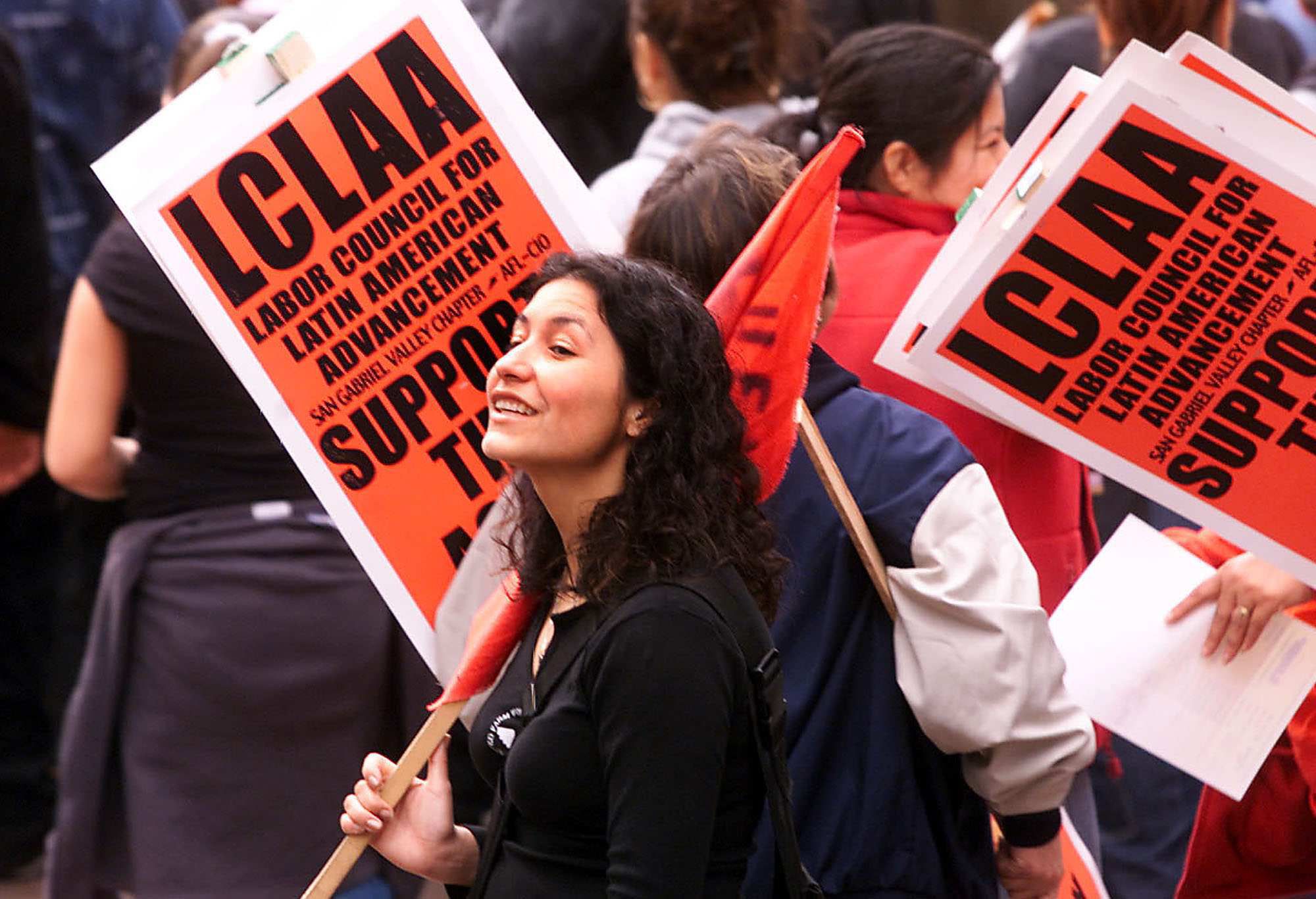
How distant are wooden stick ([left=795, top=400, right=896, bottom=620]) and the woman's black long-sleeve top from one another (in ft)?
1.31

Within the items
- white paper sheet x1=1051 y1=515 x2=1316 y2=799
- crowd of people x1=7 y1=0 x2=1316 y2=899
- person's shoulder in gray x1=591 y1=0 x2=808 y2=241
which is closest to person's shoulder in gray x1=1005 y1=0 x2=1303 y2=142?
crowd of people x1=7 y1=0 x2=1316 y2=899

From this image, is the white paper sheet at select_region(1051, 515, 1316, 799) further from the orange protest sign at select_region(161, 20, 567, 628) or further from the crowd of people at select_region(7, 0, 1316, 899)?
the orange protest sign at select_region(161, 20, 567, 628)

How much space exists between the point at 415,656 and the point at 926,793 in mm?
1343

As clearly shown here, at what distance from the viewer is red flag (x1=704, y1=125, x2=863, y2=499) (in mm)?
2324

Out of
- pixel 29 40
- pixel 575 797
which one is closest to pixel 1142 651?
pixel 575 797

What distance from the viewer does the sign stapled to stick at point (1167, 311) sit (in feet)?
8.16

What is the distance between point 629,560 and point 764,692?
0.65 feet

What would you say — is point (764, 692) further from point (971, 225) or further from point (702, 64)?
point (702, 64)

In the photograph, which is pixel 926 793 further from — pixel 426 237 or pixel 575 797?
pixel 426 237

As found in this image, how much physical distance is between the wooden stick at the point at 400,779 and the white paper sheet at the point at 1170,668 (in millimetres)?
923

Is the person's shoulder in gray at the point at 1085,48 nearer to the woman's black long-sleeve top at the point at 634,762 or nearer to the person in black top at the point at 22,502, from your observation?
the person in black top at the point at 22,502

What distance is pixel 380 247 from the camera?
2639 mm

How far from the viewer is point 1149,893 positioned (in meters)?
4.18

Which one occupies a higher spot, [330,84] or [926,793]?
[330,84]
